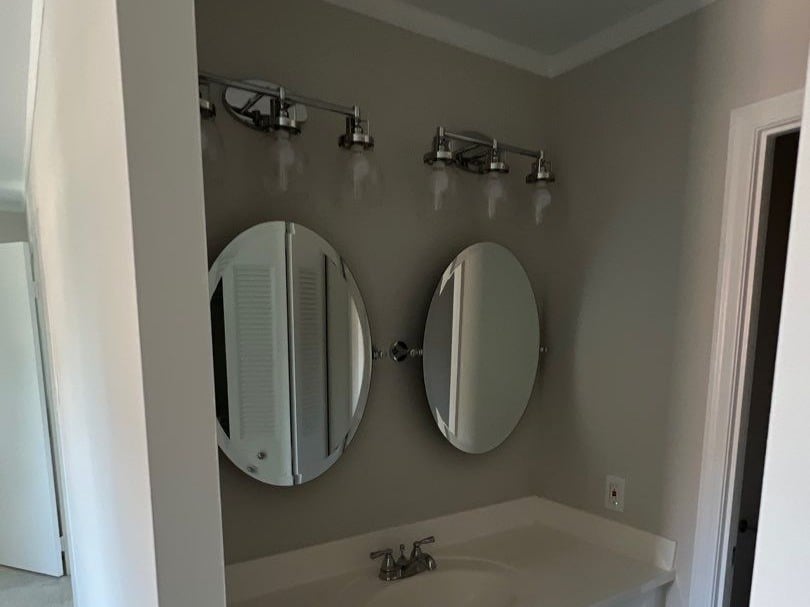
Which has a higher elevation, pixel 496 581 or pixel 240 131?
pixel 240 131

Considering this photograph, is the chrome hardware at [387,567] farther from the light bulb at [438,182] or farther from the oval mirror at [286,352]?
the light bulb at [438,182]

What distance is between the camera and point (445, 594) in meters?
1.49

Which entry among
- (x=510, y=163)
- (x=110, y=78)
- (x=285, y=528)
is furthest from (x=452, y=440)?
(x=110, y=78)

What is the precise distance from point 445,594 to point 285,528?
511 millimetres

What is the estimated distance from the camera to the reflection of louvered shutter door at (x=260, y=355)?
1.29 meters

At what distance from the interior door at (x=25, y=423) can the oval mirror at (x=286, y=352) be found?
2748mm

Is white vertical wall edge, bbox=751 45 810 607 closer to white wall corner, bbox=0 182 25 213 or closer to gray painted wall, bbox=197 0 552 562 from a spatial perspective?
gray painted wall, bbox=197 0 552 562

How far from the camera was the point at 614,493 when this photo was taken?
165 centimetres

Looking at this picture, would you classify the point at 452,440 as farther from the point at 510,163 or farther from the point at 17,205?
the point at 17,205

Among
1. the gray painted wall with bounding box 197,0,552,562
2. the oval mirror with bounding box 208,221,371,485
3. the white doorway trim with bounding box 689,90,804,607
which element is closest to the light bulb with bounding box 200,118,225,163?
the gray painted wall with bounding box 197,0,552,562

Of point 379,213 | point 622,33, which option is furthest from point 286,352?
point 622,33

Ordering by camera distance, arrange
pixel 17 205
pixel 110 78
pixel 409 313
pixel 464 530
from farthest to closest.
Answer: pixel 17 205 → pixel 464 530 → pixel 409 313 → pixel 110 78

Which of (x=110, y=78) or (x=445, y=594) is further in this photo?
(x=445, y=594)

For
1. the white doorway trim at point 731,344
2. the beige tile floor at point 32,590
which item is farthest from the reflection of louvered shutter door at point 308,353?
the beige tile floor at point 32,590
